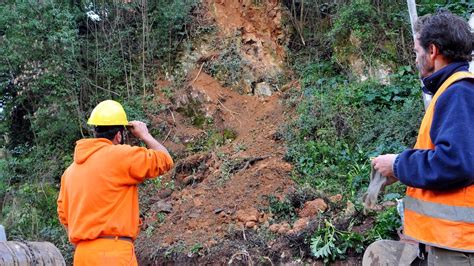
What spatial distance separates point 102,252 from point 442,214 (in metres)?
2.23

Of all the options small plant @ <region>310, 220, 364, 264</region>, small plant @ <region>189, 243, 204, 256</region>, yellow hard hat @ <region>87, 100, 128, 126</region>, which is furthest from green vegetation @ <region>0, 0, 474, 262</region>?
yellow hard hat @ <region>87, 100, 128, 126</region>

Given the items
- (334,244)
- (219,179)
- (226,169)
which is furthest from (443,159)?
(226,169)

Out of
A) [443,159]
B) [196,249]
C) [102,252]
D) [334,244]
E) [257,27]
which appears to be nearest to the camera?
[443,159]

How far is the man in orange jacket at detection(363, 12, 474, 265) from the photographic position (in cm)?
206

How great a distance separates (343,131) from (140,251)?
3585mm

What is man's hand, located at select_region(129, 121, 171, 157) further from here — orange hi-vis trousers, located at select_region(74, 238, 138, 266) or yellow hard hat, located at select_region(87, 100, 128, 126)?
orange hi-vis trousers, located at select_region(74, 238, 138, 266)

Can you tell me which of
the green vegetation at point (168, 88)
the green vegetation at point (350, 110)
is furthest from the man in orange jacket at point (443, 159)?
the green vegetation at point (168, 88)

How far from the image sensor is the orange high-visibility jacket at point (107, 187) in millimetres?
3445

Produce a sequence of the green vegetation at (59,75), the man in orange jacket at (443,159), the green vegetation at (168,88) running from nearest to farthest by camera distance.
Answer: the man in orange jacket at (443,159) → the green vegetation at (168,88) → the green vegetation at (59,75)

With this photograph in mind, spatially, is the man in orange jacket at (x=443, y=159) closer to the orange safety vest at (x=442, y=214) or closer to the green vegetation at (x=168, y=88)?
the orange safety vest at (x=442, y=214)

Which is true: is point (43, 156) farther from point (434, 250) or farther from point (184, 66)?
point (434, 250)

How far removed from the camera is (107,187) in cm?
346

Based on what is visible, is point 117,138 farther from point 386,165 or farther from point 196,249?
point 196,249

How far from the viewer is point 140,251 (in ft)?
23.0
